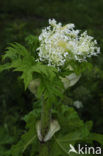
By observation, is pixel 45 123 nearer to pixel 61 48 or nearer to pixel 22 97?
pixel 61 48

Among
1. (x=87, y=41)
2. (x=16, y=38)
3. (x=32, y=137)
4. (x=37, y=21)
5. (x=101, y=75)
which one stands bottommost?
(x=32, y=137)

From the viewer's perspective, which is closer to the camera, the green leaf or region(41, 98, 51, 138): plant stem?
region(41, 98, 51, 138): plant stem

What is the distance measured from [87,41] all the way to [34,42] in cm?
36

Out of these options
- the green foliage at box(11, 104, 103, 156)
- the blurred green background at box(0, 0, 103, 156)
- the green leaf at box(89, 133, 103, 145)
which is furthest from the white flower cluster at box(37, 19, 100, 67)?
the green leaf at box(89, 133, 103, 145)

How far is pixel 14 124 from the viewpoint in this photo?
2891 mm

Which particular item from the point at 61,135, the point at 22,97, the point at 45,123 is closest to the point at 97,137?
the point at 61,135

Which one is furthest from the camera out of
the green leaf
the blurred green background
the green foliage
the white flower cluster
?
the blurred green background

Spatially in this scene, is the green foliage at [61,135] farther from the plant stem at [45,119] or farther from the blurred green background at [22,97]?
the blurred green background at [22,97]

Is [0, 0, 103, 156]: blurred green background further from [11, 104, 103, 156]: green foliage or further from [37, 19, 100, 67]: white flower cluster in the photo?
[11, 104, 103, 156]: green foliage

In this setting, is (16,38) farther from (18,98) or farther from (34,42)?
(34,42)

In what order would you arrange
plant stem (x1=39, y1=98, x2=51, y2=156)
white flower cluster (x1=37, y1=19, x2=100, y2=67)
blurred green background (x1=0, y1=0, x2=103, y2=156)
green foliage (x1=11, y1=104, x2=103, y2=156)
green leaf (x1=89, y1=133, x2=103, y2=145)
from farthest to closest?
blurred green background (x1=0, y1=0, x2=103, y2=156) → green leaf (x1=89, y1=133, x2=103, y2=145) → green foliage (x1=11, y1=104, x2=103, y2=156) → plant stem (x1=39, y1=98, x2=51, y2=156) → white flower cluster (x1=37, y1=19, x2=100, y2=67)

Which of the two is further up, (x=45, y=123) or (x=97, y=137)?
(x=45, y=123)

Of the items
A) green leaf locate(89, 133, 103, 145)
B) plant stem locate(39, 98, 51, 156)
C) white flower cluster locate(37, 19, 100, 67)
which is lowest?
green leaf locate(89, 133, 103, 145)

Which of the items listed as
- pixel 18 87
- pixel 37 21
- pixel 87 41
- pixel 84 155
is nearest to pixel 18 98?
pixel 18 87
